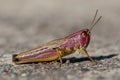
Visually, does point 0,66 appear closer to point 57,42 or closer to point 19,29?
point 57,42

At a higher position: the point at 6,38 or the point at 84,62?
the point at 6,38

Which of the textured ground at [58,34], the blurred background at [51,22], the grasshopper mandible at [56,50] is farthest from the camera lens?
the blurred background at [51,22]

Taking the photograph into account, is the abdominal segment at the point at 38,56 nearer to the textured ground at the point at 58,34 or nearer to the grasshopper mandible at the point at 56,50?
the grasshopper mandible at the point at 56,50

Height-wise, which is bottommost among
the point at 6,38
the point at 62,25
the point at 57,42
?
the point at 57,42

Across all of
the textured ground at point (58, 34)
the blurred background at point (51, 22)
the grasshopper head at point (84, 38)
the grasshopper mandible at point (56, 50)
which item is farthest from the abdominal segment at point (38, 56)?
the blurred background at point (51, 22)

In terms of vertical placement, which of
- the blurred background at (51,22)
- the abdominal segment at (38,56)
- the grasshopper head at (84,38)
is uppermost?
the blurred background at (51,22)

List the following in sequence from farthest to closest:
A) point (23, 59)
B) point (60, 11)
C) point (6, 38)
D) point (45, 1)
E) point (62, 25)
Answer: point (45, 1)
point (60, 11)
point (62, 25)
point (6, 38)
point (23, 59)

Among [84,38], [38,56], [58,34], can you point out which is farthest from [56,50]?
[58,34]

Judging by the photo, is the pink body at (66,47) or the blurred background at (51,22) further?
the blurred background at (51,22)

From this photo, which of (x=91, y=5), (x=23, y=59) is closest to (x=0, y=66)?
(x=23, y=59)
